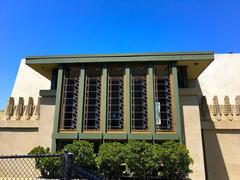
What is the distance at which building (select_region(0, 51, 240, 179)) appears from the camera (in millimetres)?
8758

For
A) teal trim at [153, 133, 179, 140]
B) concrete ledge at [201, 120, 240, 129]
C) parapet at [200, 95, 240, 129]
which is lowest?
teal trim at [153, 133, 179, 140]

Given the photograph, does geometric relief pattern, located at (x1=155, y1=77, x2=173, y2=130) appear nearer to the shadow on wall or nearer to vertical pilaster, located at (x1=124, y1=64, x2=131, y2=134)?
vertical pilaster, located at (x1=124, y1=64, x2=131, y2=134)

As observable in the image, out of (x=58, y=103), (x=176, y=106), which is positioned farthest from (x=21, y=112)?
(x=176, y=106)

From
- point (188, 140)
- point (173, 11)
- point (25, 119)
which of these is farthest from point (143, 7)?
point (25, 119)

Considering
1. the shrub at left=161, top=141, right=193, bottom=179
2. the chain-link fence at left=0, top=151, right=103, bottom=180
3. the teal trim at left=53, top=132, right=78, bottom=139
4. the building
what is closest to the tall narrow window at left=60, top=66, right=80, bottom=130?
the building

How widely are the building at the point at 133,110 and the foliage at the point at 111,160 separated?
1.00 metres

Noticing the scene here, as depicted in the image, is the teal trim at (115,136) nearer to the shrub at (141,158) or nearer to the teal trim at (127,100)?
the teal trim at (127,100)

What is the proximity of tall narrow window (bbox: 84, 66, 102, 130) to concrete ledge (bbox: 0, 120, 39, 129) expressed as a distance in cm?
294

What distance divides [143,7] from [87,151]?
6642 millimetres

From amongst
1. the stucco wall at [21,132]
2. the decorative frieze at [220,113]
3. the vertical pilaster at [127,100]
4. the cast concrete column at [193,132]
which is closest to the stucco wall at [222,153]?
the decorative frieze at [220,113]

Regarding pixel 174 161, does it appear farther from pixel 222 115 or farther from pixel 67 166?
pixel 67 166

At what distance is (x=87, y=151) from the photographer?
7.82 m

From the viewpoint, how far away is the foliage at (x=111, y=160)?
7412 mm

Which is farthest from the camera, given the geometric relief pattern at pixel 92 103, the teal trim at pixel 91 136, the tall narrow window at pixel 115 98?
the geometric relief pattern at pixel 92 103
